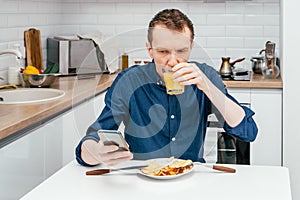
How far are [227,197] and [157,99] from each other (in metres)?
0.60

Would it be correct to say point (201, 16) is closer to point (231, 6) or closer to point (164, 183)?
point (231, 6)

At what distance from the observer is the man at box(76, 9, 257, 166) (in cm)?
159

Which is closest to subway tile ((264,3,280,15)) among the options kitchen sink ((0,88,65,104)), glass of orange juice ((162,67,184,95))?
kitchen sink ((0,88,65,104))

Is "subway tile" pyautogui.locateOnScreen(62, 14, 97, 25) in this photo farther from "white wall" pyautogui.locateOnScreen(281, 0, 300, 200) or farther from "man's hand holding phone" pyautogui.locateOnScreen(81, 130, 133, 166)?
"man's hand holding phone" pyautogui.locateOnScreen(81, 130, 133, 166)

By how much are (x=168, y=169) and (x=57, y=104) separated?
3.66ft

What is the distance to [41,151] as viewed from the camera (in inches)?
93.4

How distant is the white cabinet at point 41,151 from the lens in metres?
1.82

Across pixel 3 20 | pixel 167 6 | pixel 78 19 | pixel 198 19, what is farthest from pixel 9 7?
pixel 198 19

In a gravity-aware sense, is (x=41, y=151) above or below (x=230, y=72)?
below

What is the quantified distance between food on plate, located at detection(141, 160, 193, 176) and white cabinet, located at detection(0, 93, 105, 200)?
0.24m

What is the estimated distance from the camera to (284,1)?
296cm

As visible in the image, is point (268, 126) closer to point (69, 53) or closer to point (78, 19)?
point (69, 53)

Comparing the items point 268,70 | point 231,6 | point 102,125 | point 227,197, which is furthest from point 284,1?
point 227,197

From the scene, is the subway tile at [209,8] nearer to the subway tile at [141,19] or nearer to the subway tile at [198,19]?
the subway tile at [198,19]
